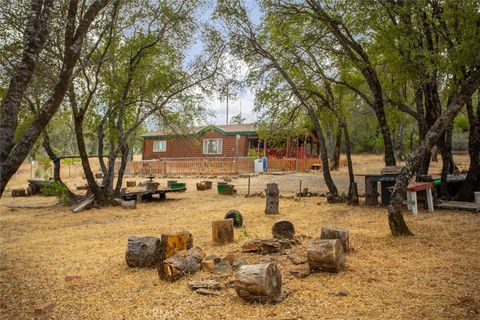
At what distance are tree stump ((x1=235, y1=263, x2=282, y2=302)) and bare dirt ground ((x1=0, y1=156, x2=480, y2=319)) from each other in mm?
114

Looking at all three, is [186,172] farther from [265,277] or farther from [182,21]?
[265,277]

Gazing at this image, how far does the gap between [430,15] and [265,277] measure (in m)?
10.5

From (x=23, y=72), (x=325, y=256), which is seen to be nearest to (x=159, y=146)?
(x=23, y=72)

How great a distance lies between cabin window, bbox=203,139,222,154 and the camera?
35656mm

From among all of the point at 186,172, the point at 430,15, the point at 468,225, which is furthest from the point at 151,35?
the point at 186,172

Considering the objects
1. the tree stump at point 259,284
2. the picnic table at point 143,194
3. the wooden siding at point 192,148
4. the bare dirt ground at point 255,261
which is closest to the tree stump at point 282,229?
the bare dirt ground at point 255,261

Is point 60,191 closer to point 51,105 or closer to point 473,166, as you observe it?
A: point 51,105

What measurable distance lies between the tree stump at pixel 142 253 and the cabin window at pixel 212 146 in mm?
29506

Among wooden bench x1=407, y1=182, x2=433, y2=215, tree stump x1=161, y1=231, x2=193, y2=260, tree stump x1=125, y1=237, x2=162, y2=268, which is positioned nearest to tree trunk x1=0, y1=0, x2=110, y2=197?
tree stump x1=125, y1=237, x2=162, y2=268

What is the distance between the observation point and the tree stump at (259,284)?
14.1 ft

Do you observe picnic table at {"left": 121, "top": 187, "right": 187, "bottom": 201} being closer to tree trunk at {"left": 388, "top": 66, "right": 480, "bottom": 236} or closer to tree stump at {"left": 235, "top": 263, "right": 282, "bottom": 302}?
tree trunk at {"left": 388, "top": 66, "right": 480, "bottom": 236}

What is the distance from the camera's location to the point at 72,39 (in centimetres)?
498

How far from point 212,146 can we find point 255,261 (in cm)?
3047

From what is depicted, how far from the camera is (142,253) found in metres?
6.03
